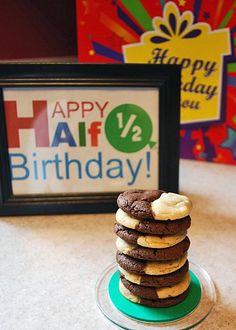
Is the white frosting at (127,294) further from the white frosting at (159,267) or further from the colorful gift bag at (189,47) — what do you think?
the colorful gift bag at (189,47)

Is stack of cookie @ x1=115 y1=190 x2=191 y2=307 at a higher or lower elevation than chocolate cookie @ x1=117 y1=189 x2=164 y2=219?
lower

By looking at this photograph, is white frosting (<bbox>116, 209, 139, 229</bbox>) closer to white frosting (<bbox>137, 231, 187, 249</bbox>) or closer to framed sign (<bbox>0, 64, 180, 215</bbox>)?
white frosting (<bbox>137, 231, 187, 249</bbox>)

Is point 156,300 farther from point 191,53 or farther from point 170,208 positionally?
point 191,53

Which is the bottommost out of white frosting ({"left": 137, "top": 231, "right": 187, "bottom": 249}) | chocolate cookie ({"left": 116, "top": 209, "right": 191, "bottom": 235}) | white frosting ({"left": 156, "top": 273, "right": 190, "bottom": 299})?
white frosting ({"left": 156, "top": 273, "right": 190, "bottom": 299})

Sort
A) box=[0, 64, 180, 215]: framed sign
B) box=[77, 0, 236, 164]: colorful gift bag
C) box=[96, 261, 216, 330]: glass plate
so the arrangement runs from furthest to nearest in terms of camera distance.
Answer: box=[77, 0, 236, 164]: colorful gift bag < box=[0, 64, 180, 215]: framed sign < box=[96, 261, 216, 330]: glass plate

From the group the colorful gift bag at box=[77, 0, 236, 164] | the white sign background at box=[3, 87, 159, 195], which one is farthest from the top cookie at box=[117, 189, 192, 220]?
the colorful gift bag at box=[77, 0, 236, 164]

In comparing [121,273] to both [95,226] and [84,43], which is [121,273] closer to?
[95,226]

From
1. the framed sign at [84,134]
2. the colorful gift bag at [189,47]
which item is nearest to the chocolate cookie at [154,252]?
the framed sign at [84,134]
